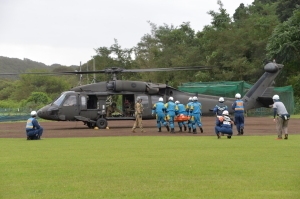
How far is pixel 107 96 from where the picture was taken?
105ft

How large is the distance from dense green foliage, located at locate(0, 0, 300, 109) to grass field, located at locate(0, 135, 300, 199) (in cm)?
2919

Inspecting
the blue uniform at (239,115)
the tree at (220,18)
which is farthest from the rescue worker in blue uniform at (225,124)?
the tree at (220,18)

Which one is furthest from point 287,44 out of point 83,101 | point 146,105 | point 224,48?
point 83,101

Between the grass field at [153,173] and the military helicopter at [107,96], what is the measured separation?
1549 cm

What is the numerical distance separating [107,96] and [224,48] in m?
31.2

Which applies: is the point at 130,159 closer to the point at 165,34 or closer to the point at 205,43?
the point at 205,43

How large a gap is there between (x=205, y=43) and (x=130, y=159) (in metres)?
55.9

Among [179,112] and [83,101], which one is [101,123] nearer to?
[83,101]

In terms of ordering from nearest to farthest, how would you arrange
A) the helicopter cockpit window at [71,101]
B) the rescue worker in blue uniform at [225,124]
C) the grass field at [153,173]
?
the grass field at [153,173] → the rescue worker in blue uniform at [225,124] → the helicopter cockpit window at [71,101]

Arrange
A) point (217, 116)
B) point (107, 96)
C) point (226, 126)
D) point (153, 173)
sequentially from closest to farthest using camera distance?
1. point (153, 173)
2. point (226, 126)
3. point (217, 116)
4. point (107, 96)

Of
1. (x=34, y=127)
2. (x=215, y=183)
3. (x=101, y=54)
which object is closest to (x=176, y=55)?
(x=101, y=54)

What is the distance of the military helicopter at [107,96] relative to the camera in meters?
30.9

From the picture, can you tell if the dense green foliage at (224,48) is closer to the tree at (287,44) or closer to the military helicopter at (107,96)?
the tree at (287,44)

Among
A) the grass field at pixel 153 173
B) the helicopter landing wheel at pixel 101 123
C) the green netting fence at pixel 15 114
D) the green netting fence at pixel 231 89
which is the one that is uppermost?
the green netting fence at pixel 231 89
